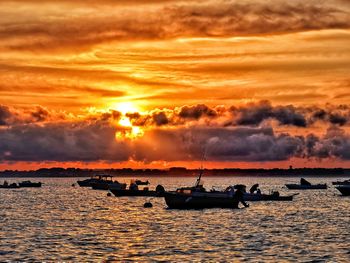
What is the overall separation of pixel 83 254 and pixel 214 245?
15468mm

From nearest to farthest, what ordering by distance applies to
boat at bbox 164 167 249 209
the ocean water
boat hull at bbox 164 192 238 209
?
1. the ocean water
2. boat hull at bbox 164 192 238 209
3. boat at bbox 164 167 249 209

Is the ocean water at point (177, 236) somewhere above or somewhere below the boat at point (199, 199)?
below

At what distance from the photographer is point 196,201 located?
122 m

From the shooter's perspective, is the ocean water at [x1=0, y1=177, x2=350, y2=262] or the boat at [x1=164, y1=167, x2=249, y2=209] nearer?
the ocean water at [x1=0, y1=177, x2=350, y2=262]

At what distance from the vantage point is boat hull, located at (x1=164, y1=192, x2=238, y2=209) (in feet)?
400

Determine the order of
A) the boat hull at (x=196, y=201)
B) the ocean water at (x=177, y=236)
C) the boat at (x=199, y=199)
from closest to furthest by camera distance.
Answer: the ocean water at (x=177, y=236) → the boat hull at (x=196, y=201) → the boat at (x=199, y=199)

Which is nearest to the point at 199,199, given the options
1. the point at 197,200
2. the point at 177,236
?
the point at 197,200

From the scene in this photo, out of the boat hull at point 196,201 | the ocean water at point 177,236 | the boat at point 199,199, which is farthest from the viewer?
the boat at point 199,199

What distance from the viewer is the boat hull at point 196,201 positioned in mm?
Result: 121875

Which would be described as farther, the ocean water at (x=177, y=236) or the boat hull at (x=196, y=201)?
the boat hull at (x=196, y=201)

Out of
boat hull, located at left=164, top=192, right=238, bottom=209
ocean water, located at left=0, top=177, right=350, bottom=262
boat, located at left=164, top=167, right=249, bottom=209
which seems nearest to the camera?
ocean water, located at left=0, top=177, right=350, bottom=262

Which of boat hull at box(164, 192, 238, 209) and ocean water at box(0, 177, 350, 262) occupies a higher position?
boat hull at box(164, 192, 238, 209)

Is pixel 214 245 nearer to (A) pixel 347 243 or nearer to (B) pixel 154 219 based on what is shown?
(A) pixel 347 243

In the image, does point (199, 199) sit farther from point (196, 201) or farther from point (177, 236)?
point (177, 236)
